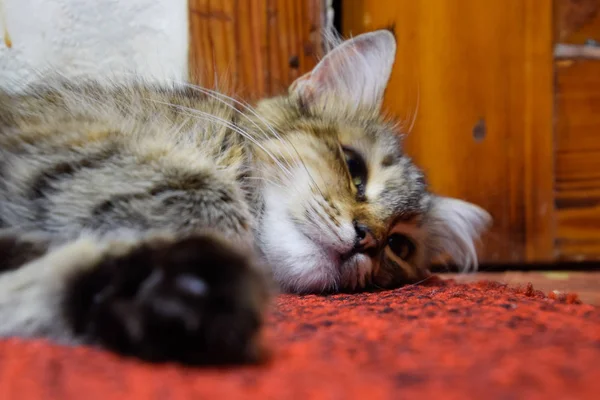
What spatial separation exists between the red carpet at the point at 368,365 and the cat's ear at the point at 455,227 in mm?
717

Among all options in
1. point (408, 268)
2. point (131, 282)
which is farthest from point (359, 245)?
point (131, 282)

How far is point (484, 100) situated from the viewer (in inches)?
76.1

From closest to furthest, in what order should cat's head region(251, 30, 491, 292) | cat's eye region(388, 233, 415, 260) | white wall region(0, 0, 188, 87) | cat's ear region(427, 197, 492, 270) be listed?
cat's head region(251, 30, 491, 292)
cat's eye region(388, 233, 415, 260)
cat's ear region(427, 197, 492, 270)
white wall region(0, 0, 188, 87)

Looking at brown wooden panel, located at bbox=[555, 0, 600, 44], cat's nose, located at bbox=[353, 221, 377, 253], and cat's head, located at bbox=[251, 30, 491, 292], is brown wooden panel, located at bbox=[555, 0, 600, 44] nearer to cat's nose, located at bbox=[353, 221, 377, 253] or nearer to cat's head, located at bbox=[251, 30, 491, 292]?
cat's head, located at bbox=[251, 30, 491, 292]

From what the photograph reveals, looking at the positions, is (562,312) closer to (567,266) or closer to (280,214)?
(280,214)

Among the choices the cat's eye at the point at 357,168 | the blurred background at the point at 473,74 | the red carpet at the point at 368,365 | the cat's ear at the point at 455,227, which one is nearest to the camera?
the red carpet at the point at 368,365

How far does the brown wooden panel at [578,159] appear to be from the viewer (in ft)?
6.19

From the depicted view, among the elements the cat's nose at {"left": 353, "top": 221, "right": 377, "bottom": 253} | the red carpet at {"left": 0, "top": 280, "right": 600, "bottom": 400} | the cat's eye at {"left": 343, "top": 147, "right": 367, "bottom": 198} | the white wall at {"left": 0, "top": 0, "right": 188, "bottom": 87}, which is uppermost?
the white wall at {"left": 0, "top": 0, "right": 188, "bottom": 87}

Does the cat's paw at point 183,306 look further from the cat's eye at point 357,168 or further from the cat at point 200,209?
the cat's eye at point 357,168

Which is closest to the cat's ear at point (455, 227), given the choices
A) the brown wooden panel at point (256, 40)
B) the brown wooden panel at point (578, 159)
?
the brown wooden panel at point (578, 159)

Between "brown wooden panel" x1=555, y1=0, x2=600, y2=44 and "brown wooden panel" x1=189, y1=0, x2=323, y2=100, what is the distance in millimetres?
871

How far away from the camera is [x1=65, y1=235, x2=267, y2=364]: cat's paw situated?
49 centimetres

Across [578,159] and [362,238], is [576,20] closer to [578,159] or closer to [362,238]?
[578,159]

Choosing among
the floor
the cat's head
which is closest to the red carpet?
the cat's head
